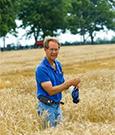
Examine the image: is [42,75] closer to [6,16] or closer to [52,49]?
[52,49]

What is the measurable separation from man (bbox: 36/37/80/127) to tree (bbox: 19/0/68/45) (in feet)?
291

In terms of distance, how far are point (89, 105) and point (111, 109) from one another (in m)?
0.60

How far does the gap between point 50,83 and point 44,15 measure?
91587 mm

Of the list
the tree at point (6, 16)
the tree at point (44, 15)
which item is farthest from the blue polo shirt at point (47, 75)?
the tree at point (44, 15)

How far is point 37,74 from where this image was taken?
9.11 meters

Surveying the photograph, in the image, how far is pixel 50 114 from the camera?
916 cm

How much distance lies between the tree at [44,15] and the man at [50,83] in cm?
8867

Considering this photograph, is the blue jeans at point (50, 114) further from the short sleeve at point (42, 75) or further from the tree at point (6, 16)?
the tree at point (6, 16)

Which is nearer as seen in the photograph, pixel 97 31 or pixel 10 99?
pixel 10 99

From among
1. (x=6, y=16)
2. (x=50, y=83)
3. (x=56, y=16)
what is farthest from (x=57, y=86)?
(x=56, y=16)

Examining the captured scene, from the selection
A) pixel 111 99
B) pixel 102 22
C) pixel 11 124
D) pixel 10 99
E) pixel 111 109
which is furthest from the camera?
pixel 102 22

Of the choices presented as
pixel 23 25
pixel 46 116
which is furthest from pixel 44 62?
pixel 23 25

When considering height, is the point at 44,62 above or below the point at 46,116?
above

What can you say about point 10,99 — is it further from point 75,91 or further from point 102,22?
point 102,22
